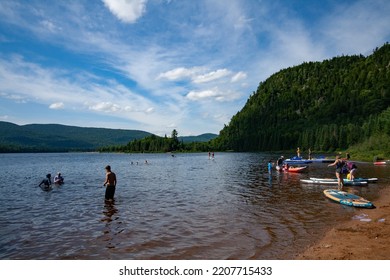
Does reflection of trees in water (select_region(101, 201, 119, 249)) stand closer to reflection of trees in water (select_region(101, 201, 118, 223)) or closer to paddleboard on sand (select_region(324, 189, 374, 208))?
reflection of trees in water (select_region(101, 201, 118, 223))

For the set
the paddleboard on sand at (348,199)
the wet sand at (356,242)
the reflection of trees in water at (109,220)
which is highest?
the paddleboard on sand at (348,199)

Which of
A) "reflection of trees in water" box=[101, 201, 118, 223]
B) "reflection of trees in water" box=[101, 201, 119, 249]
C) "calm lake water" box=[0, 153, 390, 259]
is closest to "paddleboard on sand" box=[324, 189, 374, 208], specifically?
"calm lake water" box=[0, 153, 390, 259]

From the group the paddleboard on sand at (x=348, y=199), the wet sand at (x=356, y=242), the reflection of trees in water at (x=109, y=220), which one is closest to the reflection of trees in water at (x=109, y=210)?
the reflection of trees in water at (x=109, y=220)

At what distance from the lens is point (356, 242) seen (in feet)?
41.4

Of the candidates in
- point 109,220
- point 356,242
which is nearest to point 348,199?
point 356,242

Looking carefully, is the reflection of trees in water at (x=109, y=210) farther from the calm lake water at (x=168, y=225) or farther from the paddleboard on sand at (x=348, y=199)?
the paddleboard on sand at (x=348, y=199)

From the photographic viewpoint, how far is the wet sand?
11.1m

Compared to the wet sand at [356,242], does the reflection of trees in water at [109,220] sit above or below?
below

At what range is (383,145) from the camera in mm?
78312

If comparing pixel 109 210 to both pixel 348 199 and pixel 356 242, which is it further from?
pixel 348 199

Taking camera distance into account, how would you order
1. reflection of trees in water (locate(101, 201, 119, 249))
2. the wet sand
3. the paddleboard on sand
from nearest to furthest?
the wet sand
reflection of trees in water (locate(101, 201, 119, 249))
the paddleboard on sand

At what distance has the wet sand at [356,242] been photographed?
11109 mm
